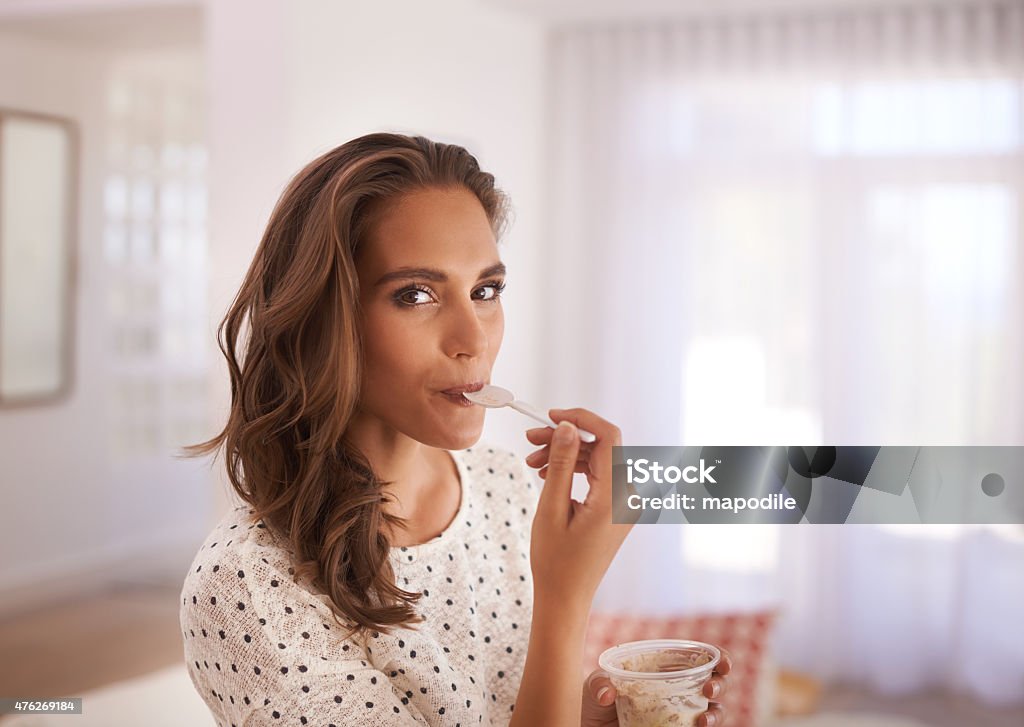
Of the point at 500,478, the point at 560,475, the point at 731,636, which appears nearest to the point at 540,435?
the point at 560,475

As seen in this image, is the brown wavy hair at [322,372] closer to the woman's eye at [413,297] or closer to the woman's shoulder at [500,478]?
the woman's eye at [413,297]

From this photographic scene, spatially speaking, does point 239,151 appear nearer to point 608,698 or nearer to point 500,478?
point 500,478

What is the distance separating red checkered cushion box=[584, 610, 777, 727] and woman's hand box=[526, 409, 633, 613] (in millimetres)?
1221

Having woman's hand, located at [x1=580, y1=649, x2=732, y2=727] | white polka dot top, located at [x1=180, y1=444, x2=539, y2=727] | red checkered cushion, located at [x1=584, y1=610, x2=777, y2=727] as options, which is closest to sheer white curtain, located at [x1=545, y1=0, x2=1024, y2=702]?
red checkered cushion, located at [x1=584, y1=610, x2=777, y2=727]

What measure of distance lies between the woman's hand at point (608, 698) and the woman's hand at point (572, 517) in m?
0.05

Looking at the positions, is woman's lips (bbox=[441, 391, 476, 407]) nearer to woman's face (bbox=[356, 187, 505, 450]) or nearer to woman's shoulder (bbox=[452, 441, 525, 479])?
woman's face (bbox=[356, 187, 505, 450])

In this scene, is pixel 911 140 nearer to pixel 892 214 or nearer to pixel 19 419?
pixel 892 214

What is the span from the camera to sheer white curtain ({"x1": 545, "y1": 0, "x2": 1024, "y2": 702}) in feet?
9.53

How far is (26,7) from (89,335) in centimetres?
116

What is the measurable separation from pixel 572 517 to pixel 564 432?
0.06 metres

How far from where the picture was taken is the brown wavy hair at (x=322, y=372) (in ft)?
2.01

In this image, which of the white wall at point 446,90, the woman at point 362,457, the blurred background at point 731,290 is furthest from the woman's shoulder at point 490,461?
the blurred background at point 731,290

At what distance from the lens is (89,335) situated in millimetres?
3312

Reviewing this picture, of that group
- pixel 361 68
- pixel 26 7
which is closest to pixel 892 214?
pixel 361 68
